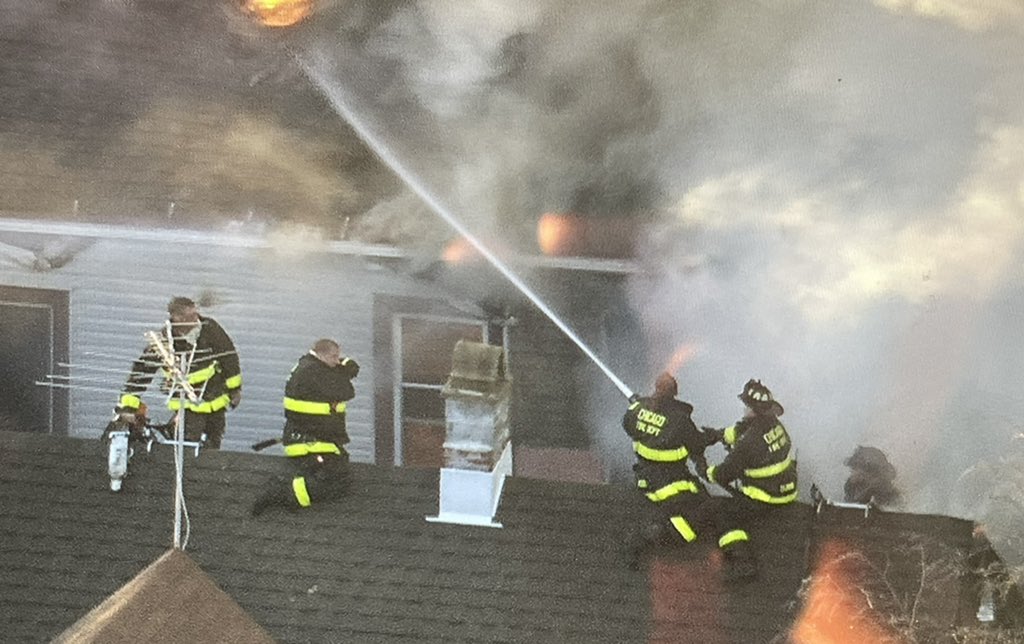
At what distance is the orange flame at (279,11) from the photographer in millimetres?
6133

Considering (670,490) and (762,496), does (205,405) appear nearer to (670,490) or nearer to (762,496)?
(670,490)

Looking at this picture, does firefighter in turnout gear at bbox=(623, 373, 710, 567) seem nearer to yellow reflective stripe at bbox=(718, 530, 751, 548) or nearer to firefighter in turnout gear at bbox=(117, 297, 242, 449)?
yellow reflective stripe at bbox=(718, 530, 751, 548)

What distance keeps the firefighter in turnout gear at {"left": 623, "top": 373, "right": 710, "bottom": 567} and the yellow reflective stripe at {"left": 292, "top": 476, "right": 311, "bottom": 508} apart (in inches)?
63.5

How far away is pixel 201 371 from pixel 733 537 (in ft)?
9.56

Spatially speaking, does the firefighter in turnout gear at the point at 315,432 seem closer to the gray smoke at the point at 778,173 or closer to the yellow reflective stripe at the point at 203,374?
the yellow reflective stripe at the point at 203,374

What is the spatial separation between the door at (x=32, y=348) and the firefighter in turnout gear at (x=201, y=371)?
81cm

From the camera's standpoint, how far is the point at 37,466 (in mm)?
4891

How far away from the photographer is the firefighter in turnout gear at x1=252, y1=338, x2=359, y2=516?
15.6 ft

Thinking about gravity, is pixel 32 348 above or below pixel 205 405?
above

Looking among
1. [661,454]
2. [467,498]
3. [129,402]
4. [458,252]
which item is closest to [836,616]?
[661,454]

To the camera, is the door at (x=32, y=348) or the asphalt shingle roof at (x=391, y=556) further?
the door at (x=32, y=348)

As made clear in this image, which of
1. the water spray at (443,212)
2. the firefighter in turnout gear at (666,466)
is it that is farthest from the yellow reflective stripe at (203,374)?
the firefighter in turnout gear at (666,466)

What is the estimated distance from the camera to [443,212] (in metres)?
5.81

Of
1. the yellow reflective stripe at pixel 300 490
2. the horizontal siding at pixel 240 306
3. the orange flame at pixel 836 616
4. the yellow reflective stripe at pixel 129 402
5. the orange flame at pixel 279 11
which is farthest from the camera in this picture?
the orange flame at pixel 279 11
